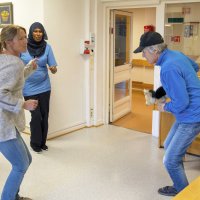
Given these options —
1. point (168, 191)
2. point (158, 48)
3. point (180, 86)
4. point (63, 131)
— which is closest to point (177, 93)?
point (180, 86)

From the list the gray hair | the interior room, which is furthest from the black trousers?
the gray hair

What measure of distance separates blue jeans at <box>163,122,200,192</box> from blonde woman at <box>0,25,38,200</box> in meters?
1.10

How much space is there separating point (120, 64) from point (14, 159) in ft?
11.4

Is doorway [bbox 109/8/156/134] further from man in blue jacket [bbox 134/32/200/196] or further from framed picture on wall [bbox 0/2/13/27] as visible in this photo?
man in blue jacket [bbox 134/32/200/196]

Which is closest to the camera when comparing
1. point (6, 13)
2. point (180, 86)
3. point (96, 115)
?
point (180, 86)

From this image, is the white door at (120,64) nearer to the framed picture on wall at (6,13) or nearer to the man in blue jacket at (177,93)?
the framed picture on wall at (6,13)

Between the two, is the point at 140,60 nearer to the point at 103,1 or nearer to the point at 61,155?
the point at 103,1

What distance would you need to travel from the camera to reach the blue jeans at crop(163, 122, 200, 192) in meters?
2.33

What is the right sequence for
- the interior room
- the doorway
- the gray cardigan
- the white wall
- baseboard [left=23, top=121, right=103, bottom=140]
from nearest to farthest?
the gray cardigan → the interior room → baseboard [left=23, top=121, right=103, bottom=140] → the doorway → the white wall

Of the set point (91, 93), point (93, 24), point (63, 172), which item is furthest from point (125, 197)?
point (93, 24)

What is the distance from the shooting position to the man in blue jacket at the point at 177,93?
218 cm

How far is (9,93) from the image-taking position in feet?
6.67

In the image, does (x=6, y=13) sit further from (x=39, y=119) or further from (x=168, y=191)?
(x=168, y=191)

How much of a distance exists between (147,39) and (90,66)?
2.43m
